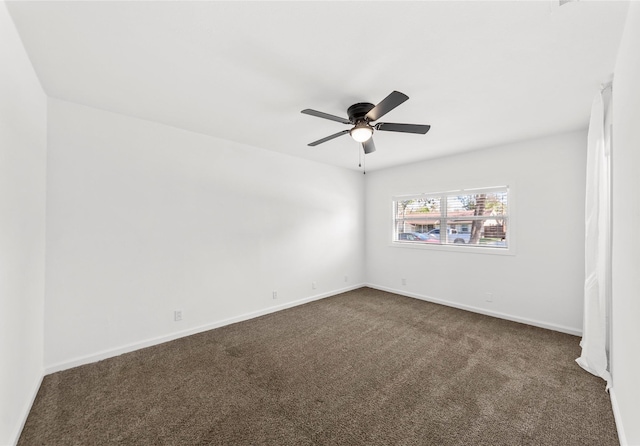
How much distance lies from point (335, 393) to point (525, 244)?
10.4ft

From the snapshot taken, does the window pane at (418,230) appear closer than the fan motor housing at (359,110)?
No

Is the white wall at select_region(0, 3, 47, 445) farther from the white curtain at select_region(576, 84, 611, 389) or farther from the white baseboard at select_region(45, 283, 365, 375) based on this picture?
the white curtain at select_region(576, 84, 611, 389)

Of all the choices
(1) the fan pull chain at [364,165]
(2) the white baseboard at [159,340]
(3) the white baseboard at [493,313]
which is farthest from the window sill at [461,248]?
(2) the white baseboard at [159,340]

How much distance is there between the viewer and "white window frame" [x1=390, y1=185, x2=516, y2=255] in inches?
144

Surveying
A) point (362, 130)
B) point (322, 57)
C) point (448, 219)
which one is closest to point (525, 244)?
point (448, 219)

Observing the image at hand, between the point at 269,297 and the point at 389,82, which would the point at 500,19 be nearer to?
the point at 389,82

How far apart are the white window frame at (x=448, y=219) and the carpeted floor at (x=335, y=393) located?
1109mm

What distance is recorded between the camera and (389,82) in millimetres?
2066

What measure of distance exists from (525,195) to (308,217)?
10.1 feet

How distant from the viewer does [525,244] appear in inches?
139

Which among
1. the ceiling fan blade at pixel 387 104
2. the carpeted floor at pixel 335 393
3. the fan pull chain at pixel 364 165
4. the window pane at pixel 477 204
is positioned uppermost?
the fan pull chain at pixel 364 165

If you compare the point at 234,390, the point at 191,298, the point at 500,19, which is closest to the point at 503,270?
the point at 500,19

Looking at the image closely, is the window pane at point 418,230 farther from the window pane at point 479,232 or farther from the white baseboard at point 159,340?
the white baseboard at point 159,340

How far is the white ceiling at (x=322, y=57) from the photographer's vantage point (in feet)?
4.64
